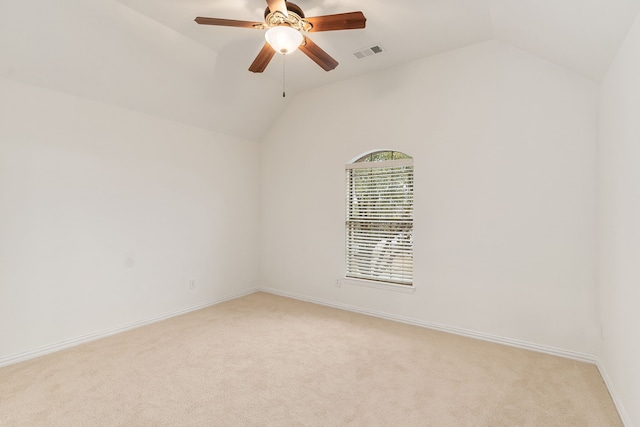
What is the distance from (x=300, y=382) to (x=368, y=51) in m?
3.22

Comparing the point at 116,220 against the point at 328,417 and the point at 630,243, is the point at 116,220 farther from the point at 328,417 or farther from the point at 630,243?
the point at 630,243

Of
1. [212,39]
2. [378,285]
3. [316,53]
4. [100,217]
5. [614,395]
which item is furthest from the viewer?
[378,285]

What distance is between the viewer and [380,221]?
12.9 feet

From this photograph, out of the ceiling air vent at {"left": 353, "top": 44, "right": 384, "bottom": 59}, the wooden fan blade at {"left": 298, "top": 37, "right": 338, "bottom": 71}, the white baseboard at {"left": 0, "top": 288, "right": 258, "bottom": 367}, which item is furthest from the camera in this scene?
the ceiling air vent at {"left": 353, "top": 44, "right": 384, "bottom": 59}

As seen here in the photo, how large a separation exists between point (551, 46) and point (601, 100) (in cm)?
61

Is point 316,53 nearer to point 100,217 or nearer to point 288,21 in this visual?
point 288,21

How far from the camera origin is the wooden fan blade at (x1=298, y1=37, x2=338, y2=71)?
2459mm

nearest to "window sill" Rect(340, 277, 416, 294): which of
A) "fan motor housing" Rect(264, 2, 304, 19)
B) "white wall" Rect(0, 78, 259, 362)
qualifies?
"white wall" Rect(0, 78, 259, 362)

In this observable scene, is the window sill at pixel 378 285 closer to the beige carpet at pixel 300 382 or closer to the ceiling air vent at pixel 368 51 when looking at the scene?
the beige carpet at pixel 300 382

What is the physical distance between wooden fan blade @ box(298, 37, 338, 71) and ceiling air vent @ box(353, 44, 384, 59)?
74 centimetres

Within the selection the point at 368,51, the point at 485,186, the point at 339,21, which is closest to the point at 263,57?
the point at 339,21

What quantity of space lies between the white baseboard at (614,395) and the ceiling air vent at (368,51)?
3433mm

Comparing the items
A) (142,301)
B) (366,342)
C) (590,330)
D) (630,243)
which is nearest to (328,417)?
(366,342)

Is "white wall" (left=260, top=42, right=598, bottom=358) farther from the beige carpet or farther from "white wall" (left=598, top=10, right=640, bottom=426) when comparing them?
the beige carpet
